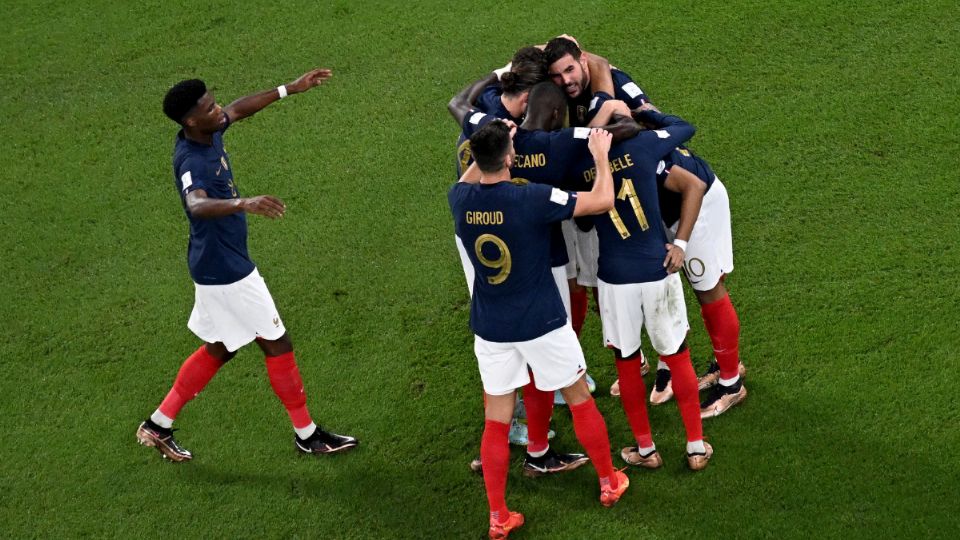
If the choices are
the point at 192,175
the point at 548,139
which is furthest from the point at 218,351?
the point at 548,139

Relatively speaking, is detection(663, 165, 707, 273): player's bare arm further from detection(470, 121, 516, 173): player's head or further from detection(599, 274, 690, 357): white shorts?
detection(470, 121, 516, 173): player's head

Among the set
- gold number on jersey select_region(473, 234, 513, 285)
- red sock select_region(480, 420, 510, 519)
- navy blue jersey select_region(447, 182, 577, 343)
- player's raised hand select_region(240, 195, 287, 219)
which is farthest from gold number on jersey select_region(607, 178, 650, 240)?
player's raised hand select_region(240, 195, 287, 219)

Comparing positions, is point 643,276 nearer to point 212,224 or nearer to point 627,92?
point 627,92

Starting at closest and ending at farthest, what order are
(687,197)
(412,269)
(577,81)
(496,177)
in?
(496,177), (687,197), (577,81), (412,269)

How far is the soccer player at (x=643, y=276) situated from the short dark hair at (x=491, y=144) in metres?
0.64

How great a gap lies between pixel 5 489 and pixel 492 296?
290cm

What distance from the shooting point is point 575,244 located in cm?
577

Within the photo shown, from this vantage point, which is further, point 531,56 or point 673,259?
point 531,56

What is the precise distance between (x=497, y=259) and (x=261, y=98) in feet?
6.42

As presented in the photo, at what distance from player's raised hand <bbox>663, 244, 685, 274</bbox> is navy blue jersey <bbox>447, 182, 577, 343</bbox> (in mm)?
563

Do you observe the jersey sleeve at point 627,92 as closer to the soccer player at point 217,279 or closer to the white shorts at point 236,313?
the soccer player at point 217,279

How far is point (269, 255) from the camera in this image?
7.34 meters

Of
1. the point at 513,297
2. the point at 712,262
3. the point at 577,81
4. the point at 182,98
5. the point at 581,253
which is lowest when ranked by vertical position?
the point at 712,262

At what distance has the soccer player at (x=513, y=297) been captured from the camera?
4.71 metres
